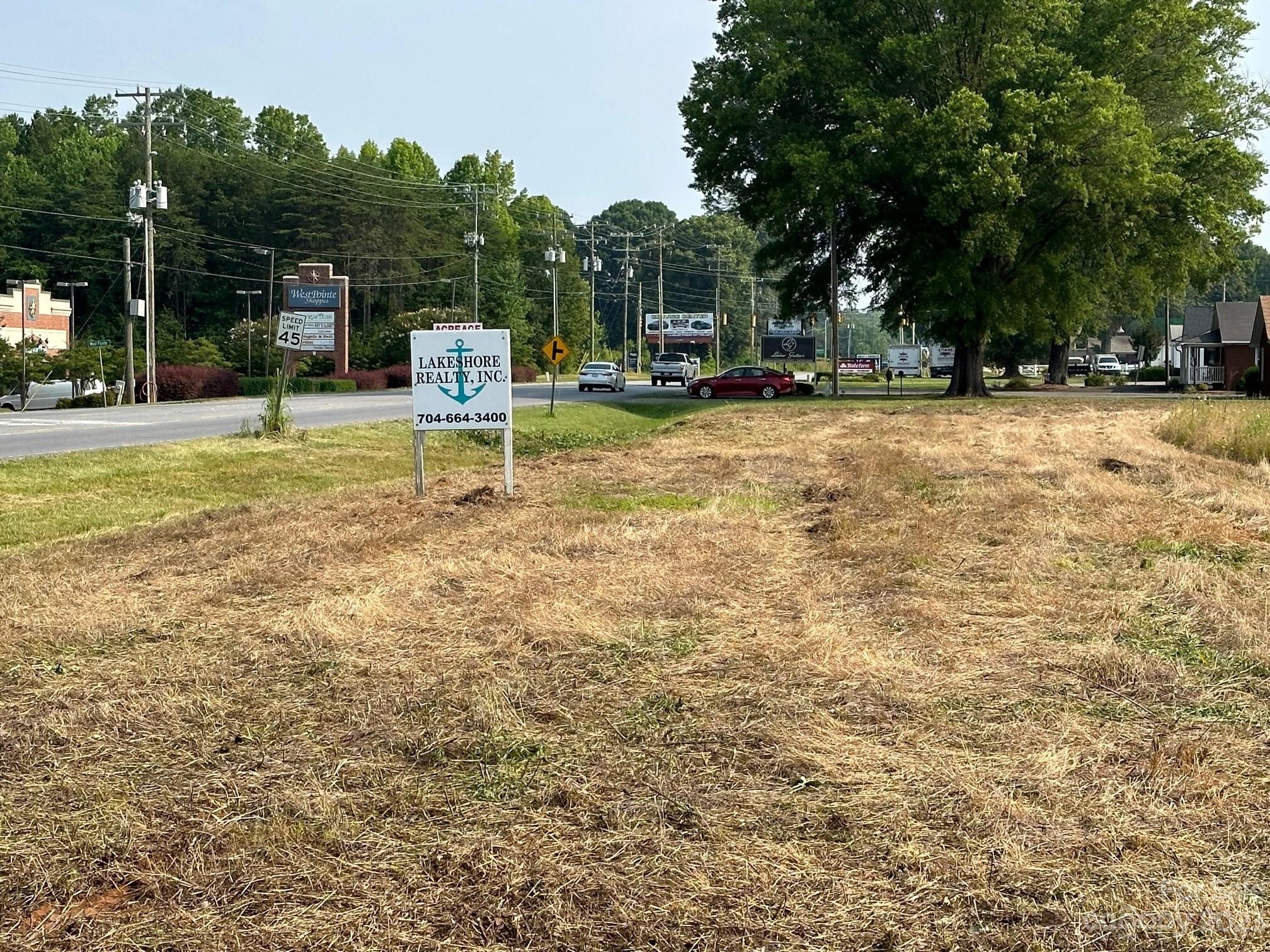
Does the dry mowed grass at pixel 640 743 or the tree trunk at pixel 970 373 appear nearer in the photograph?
the dry mowed grass at pixel 640 743

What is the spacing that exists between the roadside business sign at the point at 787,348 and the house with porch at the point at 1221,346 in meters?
20.1

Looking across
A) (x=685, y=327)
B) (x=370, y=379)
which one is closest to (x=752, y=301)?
(x=685, y=327)

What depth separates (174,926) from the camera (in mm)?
3484

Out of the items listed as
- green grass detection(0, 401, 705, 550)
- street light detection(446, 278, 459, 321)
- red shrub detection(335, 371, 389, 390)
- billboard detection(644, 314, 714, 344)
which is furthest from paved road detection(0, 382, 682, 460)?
billboard detection(644, 314, 714, 344)

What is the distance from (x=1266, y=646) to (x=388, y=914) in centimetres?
464

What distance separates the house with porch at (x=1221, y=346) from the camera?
67.1 m

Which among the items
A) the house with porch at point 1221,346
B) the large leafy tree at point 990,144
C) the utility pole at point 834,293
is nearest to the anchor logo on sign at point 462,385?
the large leafy tree at point 990,144

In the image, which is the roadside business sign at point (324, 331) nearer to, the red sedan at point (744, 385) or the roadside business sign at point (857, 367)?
the red sedan at point (744, 385)

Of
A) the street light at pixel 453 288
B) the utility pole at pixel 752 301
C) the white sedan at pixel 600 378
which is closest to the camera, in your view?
the white sedan at pixel 600 378

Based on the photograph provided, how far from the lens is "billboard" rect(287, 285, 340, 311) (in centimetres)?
7094

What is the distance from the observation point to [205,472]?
1705 cm

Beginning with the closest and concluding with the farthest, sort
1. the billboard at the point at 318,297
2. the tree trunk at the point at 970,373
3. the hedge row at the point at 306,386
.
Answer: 1. the tree trunk at the point at 970,373
2. the hedge row at the point at 306,386
3. the billboard at the point at 318,297

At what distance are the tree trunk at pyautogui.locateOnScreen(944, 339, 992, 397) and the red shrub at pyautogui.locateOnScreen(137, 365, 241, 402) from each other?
94.9ft

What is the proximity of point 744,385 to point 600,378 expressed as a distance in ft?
23.4
